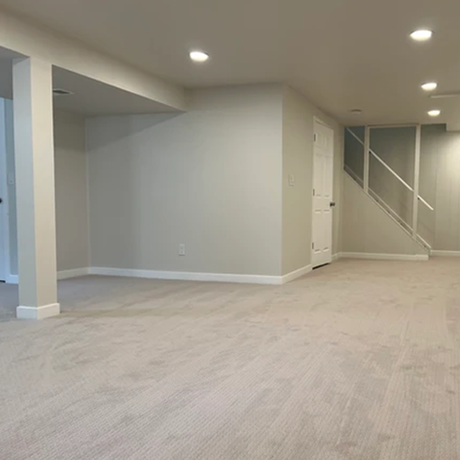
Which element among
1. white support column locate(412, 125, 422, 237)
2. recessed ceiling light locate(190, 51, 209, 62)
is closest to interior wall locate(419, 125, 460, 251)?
white support column locate(412, 125, 422, 237)

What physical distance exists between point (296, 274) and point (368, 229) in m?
2.82

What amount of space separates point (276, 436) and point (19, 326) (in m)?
2.26

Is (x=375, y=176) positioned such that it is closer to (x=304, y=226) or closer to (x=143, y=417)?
(x=304, y=226)

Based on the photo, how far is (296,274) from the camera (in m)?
5.75

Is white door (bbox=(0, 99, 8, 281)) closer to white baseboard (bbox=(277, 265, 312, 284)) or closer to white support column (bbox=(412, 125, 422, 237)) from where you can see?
white baseboard (bbox=(277, 265, 312, 284))

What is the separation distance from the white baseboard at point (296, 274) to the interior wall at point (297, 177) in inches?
1.8

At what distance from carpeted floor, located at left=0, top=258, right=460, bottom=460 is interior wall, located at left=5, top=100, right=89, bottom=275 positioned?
1.52m

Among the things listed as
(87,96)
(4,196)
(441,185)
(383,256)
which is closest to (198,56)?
(87,96)

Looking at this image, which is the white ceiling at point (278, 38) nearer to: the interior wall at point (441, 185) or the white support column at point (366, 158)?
the white support column at point (366, 158)

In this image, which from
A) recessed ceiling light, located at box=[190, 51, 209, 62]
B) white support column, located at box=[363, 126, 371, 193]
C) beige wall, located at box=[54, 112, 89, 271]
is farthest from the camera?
white support column, located at box=[363, 126, 371, 193]

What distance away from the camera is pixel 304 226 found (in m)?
6.07

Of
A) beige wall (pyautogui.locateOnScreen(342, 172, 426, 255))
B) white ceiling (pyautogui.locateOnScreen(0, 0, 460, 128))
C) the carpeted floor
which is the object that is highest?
white ceiling (pyautogui.locateOnScreen(0, 0, 460, 128))

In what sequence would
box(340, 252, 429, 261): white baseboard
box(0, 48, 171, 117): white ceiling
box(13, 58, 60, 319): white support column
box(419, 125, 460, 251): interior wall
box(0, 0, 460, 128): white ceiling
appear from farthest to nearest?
1. box(419, 125, 460, 251): interior wall
2. box(340, 252, 429, 261): white baseboard
3. box(0, 48, 171, 117): white ceiling
4. box(13, 58, 60, 319): white support column
5. box(0, 0, 460, 128): white ceiling

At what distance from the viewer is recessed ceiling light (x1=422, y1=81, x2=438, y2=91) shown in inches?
Result: 204
